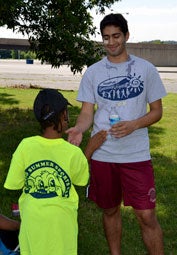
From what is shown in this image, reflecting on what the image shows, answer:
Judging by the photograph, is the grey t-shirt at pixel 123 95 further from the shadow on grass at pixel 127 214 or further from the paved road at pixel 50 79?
the paved road at pixel 50 79

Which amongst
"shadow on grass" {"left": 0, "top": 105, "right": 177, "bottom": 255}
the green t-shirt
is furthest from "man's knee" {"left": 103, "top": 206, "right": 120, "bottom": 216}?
the green t-shirt

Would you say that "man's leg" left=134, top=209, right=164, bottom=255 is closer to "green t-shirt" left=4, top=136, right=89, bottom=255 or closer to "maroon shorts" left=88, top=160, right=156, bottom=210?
"maroon shorts" left=88, top=160, right=156, bottom=210

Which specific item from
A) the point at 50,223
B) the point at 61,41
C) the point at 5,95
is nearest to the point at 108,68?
the point at 50,223

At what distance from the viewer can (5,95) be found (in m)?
16.5

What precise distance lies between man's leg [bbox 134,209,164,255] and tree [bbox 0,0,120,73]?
6.37 metres

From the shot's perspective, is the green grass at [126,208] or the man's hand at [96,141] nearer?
the man's hand at [96,141]

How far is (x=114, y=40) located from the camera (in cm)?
336

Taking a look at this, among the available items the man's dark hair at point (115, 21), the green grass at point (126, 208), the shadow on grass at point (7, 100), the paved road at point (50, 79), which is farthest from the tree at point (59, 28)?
the paved road at point (50, 79)

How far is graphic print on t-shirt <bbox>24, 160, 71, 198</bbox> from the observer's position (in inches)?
104

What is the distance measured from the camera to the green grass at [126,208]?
4551mm

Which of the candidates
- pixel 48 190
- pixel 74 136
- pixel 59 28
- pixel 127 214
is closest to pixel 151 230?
pixel 74 136

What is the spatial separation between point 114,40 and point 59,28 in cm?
612

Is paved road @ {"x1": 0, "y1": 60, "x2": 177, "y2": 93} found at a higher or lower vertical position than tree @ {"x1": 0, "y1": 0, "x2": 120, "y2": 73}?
lower

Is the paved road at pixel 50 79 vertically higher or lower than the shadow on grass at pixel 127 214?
higher
